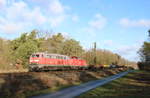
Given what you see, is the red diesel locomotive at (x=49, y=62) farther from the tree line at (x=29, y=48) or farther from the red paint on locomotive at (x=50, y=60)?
the tree line at (x=29, y=48)

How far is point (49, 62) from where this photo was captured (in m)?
35.1

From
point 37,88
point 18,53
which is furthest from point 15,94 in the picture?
point 18,53

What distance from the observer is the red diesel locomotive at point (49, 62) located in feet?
107

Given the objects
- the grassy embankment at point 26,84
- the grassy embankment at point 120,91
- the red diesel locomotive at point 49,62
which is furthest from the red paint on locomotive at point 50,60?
the grassy embankment at point 120,91

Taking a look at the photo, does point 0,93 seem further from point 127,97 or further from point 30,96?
point 127,97

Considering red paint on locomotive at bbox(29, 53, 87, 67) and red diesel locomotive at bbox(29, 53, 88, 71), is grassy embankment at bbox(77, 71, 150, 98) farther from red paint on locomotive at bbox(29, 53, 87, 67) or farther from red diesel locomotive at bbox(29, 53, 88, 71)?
red paint on locomotive at bbox(29, 53, 87, 67)

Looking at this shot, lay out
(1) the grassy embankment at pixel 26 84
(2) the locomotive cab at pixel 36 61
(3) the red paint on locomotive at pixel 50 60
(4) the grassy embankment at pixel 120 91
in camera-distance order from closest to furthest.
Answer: (4) the grassy embankment at pixel 120 91
(1) the grassy embankment at pixel 26 84
(2) the locomotive cab at pixel 36 61
(3) the red paint on locomotive at pixel 50 60

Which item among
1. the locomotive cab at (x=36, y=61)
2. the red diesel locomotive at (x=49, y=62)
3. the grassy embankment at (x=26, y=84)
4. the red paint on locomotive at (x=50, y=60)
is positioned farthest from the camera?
the red paint on locomotive at (x=50, y=60)

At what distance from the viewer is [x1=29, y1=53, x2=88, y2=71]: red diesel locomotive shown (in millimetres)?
32466

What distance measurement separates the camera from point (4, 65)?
41875 mm

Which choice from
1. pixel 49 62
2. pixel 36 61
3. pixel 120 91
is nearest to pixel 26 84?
pixel 120 91

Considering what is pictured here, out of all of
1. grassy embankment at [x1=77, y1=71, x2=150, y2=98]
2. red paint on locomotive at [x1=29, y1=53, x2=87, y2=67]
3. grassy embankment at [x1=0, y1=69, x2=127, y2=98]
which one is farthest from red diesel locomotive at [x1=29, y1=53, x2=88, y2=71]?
grassy embankment at [x1=77, y1=71, x2=150, y2=98]

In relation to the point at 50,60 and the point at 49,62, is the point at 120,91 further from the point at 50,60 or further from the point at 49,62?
the point at 50,60

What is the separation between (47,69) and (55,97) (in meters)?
18.8
